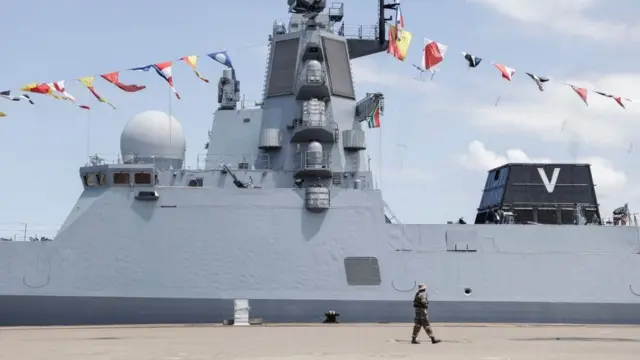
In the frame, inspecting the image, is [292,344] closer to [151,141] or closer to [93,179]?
[93,179]

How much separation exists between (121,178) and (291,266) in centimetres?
633

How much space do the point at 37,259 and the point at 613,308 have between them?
1916 cm

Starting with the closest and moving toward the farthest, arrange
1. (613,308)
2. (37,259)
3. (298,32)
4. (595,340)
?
(595,340), (37,259), (613,308), (298,32)

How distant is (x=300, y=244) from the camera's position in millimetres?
24438

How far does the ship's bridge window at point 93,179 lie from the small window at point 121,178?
0.43m

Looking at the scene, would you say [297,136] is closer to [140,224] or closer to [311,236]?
[311,236]

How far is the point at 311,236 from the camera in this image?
80.6 feet

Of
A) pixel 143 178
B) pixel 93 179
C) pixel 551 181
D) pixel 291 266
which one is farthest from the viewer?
pixel 551 181

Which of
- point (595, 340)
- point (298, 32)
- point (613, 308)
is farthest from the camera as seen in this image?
point (298, 32)

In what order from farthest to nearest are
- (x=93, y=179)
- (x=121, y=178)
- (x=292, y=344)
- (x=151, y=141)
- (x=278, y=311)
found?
(x=151, y=141), (x=93, y=179), (x=121, y=178), (x=278, y=311), (x=292, y=344)

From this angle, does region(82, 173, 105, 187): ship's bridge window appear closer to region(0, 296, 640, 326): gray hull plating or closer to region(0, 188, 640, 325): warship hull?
region(0, 188, 640, 325): warship hull

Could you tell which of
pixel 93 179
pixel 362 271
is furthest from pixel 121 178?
pixel 362 271

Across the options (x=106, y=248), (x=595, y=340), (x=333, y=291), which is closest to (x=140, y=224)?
(x=106, y=248)

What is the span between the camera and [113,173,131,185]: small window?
80.0 feet
